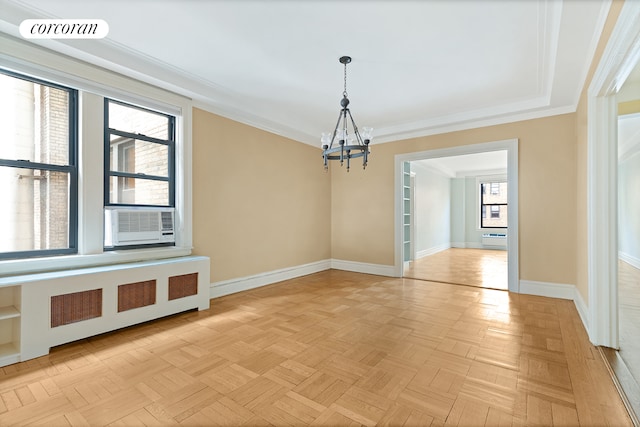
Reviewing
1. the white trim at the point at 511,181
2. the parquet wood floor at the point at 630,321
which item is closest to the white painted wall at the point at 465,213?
the parquet wood floor at the point at 630,321

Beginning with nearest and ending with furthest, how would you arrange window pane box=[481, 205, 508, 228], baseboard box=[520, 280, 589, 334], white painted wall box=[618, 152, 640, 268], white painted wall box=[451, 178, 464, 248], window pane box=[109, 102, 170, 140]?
window pane box=[109, 102, 170, 140] → baseboard box=[520, 280, 589, 334] → white painted wall box=[618, 152, 640, 268] → window pane box=[481, 205, 508, 228] → white painted wall box=[451, 178, 464, 248]

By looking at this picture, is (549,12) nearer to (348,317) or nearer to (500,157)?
(348,317)

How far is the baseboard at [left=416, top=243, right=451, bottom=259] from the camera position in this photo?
7.80 m

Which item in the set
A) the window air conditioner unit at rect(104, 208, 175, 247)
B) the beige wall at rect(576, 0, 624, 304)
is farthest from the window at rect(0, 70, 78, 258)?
the beige wall at rect(576, 0, 624, 304)

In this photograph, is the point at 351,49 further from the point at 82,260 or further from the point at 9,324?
the point at 9,324

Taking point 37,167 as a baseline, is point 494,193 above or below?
above

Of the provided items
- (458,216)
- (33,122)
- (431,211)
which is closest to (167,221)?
(33,122)

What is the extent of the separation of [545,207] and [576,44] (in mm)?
2304

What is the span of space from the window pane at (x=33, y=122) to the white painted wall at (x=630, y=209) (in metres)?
9.44

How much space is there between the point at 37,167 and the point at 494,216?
432 inches

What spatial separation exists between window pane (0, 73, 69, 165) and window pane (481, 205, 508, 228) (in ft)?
35.1

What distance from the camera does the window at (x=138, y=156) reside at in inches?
123

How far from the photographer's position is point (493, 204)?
9703mm

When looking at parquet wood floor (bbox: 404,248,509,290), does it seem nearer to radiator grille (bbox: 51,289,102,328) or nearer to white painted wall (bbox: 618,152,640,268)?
white painted wall (bbox: 618,152,640,268)
